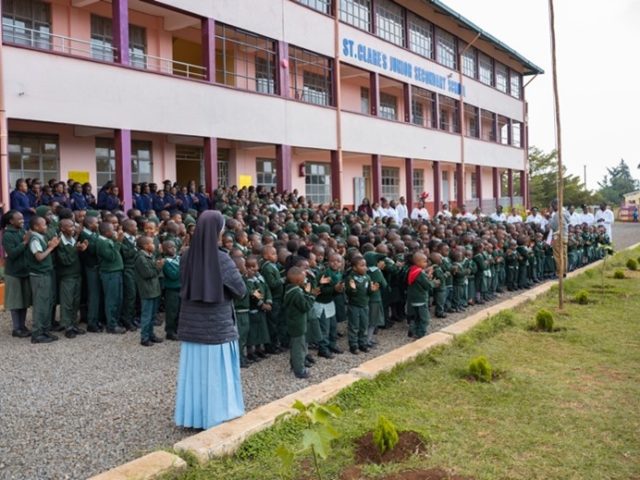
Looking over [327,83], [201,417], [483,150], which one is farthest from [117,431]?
[483,150]

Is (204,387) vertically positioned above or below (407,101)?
below

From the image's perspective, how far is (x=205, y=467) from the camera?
3668 millimetres

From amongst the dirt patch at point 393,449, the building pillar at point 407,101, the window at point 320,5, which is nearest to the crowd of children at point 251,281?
the dirt patch at point 393,449

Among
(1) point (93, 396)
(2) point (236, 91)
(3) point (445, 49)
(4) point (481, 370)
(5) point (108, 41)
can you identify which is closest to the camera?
(1) point (93, 396)

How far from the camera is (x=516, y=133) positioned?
3681 centimetres

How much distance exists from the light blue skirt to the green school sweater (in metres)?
1.52

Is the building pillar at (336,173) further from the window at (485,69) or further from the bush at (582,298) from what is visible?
the window at (485,69)

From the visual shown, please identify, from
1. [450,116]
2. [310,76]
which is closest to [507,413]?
[310,76]

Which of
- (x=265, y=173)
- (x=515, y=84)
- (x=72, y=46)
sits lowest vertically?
(x=265, y=173)

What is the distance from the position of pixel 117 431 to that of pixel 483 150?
2941 centimetres

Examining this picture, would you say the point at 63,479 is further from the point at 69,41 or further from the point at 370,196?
the point at 370,196

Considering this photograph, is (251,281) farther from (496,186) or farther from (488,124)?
(488,124)

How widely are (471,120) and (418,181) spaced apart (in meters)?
6.99

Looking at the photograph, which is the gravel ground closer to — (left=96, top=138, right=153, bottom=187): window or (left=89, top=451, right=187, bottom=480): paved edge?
(left=89, top=451, right=187, bottom=480): paved edge
